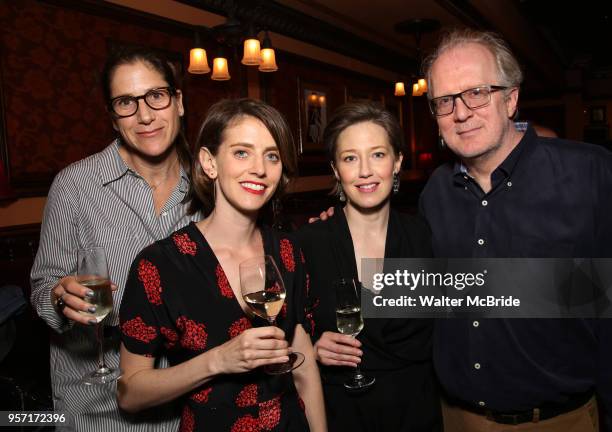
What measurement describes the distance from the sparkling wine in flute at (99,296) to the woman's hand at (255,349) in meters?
0.41

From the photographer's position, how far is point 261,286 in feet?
4.46

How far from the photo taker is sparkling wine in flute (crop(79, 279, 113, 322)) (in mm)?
1417

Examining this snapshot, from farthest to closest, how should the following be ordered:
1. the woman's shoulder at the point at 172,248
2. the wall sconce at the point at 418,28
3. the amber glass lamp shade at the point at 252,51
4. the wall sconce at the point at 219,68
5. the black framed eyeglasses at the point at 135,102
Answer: the wall sconce at the point at 418,28 → the wall sconce at the point at 219,68 → the amber glass lamp shade at the point at 252,51 → the black framed eyeglasses at the point at 135,102 → the woman's shoulder at the point at 172,248

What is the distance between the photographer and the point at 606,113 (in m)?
16.7

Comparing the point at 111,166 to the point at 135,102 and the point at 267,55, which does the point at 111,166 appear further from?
the point at 267,55

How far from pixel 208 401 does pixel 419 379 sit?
85cm

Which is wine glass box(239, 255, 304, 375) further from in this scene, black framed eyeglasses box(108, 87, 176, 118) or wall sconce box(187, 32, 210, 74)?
wall sconce box(187, 32, 210, 74)

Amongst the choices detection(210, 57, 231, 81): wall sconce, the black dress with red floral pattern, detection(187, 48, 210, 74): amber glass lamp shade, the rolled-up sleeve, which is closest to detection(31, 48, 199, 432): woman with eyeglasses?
the rolled-up sleeve

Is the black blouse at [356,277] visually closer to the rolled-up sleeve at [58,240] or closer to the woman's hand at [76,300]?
the woman's hand at [76,300]

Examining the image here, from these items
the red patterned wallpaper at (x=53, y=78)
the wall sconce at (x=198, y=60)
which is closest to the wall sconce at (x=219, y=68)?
the wall sconce at (x=198, y=60)

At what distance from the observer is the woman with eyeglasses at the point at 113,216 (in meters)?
1.71

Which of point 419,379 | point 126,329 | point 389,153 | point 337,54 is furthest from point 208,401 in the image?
point 337,54

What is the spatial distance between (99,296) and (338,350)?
0.82 meters

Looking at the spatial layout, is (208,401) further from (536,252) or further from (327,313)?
(536,252)
